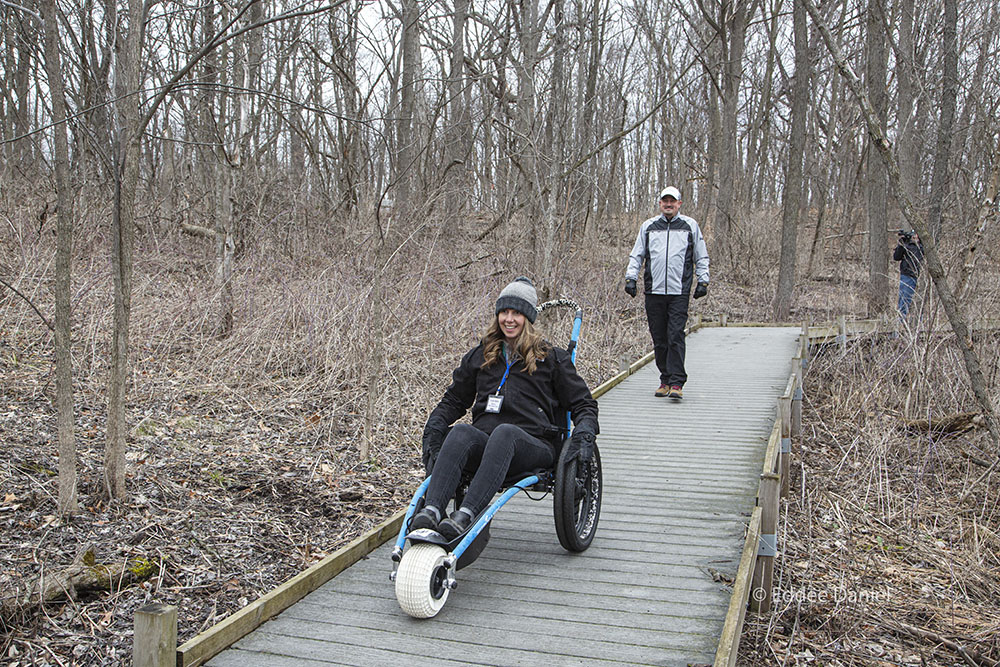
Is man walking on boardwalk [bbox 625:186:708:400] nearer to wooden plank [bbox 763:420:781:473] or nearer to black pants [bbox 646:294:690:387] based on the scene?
black pants [bbox 646:294:690:387]

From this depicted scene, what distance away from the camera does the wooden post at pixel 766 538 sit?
4391mm

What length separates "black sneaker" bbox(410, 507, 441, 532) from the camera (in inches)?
137

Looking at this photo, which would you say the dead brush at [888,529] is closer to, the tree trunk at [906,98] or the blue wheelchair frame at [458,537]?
the blue wheelchair frame at [458,537]

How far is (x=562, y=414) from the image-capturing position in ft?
14.4

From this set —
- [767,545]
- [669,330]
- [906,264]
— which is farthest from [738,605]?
[906,264]

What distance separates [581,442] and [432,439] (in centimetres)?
72

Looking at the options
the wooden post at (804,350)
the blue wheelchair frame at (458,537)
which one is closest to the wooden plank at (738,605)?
the blue wheelchair frame at (458,537)

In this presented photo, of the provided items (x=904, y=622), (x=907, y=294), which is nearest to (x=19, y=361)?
(x=904, y=622)

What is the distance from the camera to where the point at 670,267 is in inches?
302

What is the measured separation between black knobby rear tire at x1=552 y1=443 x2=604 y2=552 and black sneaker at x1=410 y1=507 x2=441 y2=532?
69 cm

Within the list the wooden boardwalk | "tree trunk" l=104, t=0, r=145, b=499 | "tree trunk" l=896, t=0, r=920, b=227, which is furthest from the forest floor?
"tree trunk" l=896, t=0, r=920, b=227

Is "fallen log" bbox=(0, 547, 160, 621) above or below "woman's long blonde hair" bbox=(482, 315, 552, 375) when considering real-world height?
below

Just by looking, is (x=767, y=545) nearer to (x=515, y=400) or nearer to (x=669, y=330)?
(x=515, y=400)

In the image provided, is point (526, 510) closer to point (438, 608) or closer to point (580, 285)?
point (438, 608)
